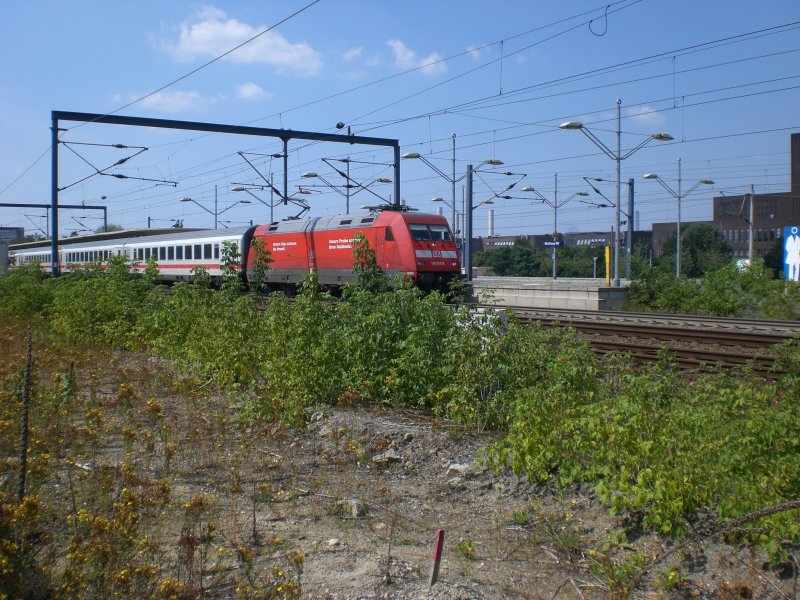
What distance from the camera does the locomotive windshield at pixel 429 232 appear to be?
2222 cm

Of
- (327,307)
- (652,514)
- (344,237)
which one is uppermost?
(344,237)

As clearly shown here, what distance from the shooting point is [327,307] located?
9.93 meters

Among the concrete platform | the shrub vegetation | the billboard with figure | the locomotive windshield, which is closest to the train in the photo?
the locomotive windshield

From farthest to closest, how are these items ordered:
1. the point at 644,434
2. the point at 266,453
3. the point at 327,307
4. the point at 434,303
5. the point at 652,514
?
1. the point at 327,307
2. the point at 434,303
3. the point at 266,453
4. the point at 644,434
5. the point at 652,514

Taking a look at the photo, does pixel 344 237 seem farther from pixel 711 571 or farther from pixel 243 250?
pixel 711 571

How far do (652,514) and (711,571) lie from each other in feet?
1.52

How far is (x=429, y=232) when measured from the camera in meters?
22.8

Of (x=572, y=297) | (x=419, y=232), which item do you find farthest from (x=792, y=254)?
(x=419, y=232)

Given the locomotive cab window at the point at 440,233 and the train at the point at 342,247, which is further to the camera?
the locomotive cab window at the point at 440,233

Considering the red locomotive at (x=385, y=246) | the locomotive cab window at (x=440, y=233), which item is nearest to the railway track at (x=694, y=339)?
the red locomotive at (x=385, y=246)

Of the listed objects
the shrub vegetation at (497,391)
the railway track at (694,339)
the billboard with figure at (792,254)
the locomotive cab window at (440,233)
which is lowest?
the railway track at (694,339)

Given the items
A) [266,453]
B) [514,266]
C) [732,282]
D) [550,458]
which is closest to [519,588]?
[550,458]

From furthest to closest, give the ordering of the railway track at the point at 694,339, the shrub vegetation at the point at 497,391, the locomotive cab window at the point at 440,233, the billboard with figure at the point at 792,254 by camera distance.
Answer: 1. the billboard with figure at the point at 792,254
2. the locomotive cab window at the point at 440,233
3. the railway track at the point at 694,339
4. the shrub vegetation at the point at 497,391

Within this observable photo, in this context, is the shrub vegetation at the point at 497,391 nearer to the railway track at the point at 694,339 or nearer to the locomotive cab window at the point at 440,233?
the railway track at the point at 694,339
